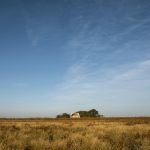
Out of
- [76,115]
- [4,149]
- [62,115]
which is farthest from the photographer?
[62,115]

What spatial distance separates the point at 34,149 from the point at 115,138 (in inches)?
180

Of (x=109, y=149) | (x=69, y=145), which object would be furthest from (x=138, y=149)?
(x=69, y=145)

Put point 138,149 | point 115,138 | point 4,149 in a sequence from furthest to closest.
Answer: point 115,138 < point 138,149 < point 4,149

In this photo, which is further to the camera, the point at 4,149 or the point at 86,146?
the point at 86,146

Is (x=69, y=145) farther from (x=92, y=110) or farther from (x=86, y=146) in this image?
(x=92, y=110)

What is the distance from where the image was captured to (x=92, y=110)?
11019 cm

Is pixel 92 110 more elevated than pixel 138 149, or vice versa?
pixel 92 110

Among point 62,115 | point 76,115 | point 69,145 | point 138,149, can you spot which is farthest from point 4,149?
point 62,115

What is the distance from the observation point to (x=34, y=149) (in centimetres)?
1222

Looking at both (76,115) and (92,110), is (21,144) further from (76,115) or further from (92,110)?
(92,110)

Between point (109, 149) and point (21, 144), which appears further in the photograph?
point (21, 144)

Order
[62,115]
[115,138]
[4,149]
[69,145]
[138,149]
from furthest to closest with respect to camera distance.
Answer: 1. [62,115]
2. [115,138]
3. [69,145]
4. [138,149]
5. [4,149]

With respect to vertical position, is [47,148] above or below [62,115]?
below

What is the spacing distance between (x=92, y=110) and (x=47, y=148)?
3879 inches
